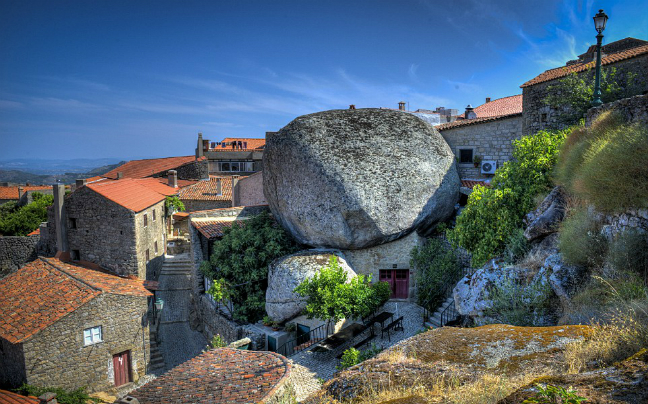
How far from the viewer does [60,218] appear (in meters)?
20.2

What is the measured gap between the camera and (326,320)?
14289mm

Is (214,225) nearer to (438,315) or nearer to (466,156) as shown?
(438,315)

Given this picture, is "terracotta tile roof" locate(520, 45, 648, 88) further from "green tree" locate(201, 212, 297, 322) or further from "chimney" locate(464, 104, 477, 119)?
"green tree" locate(201, 212, 297, 322)

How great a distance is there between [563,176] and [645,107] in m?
2.20

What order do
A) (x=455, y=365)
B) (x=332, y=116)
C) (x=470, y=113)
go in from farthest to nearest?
1. (x=470, y=113)
2. (x=332, y=116)
3. (x=455, y=365)

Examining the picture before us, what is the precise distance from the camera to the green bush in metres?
7.81

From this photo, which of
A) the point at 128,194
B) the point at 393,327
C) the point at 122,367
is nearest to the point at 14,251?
the point at 128,194

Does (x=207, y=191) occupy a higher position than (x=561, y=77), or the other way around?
(x=561, y=77)

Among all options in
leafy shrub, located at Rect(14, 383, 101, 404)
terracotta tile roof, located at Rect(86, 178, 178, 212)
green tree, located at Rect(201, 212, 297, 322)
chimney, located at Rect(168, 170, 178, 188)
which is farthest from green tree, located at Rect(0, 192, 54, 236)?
green tree, located at Rect(201, 212, 297, 322)

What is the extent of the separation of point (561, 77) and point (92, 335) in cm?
2061

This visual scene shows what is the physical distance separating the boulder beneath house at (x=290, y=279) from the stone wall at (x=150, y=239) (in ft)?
27.5

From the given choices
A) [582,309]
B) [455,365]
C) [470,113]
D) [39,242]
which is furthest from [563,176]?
[39,242]

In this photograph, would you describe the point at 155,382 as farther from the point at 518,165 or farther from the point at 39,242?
the point at 39,242

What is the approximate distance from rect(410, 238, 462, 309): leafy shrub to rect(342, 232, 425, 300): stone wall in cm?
30
